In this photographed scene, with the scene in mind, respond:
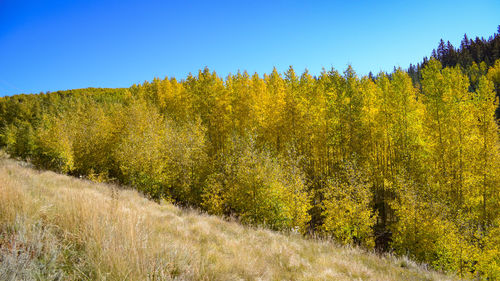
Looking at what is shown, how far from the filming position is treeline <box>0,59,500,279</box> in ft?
50.2

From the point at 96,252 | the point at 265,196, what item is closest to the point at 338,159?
the point at 265,196

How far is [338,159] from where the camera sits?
873 inches

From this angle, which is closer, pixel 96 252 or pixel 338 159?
pixel 96 252

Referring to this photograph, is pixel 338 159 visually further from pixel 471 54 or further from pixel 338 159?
pixel 471 54

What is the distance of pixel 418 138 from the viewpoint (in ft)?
68.0

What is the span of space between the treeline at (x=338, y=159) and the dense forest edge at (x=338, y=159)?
0.11 meters

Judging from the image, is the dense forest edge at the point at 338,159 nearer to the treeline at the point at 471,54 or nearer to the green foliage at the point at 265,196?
the green foliage at the point at 265,196

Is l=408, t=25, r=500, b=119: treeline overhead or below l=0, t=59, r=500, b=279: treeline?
overhead

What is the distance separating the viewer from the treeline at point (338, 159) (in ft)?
50.2

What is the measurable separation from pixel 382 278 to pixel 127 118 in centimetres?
2904

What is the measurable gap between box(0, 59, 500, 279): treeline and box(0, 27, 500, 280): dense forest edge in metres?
0.11

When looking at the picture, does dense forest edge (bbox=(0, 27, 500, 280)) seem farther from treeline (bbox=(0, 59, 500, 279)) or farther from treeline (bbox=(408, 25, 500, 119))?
treeline (bbox=(408, 25, 500, 119))

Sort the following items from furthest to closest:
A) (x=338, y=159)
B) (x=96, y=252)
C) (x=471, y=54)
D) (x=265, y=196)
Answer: (x=471, y=54) < (x=338, y=159) < (x=265, y=196) < (x=96, y=252)

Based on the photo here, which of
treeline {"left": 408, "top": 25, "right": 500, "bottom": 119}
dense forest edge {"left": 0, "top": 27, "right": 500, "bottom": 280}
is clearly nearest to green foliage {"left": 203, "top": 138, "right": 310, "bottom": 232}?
dense forest edge {"left": 0, "top": 27, "right": 500, "bottom": 280}
